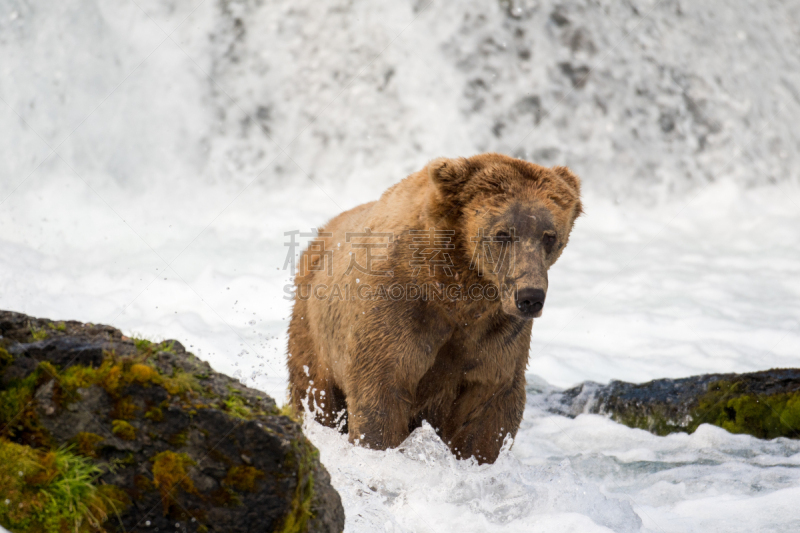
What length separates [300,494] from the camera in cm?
259

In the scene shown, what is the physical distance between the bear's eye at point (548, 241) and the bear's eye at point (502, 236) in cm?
21

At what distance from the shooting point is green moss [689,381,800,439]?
656 centimetres

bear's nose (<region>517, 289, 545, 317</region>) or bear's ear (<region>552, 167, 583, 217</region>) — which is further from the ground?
bear's ear (<region>552, 167, 583, 217</region>)

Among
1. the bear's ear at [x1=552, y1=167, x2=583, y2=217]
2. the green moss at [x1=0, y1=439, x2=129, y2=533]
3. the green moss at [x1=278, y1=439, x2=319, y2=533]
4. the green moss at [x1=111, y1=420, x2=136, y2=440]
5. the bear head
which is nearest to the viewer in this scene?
the green moss at [x1=0, y1=439, x2=129, y2=533]

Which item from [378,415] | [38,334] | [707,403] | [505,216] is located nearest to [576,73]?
[707,403]

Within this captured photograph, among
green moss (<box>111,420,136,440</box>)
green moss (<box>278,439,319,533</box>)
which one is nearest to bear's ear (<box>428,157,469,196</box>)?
green moss (<box>278,439,319,533</box>)

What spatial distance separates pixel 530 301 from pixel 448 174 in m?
0.96

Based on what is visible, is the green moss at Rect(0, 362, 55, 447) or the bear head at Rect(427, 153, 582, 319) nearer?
the green moss at Rect(0, 362, 55, 447)

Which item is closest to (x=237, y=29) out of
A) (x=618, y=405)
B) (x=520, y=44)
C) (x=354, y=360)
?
(x=520, y=44)

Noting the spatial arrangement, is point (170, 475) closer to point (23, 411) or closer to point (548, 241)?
point (23, 411)

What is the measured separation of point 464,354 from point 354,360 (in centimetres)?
69

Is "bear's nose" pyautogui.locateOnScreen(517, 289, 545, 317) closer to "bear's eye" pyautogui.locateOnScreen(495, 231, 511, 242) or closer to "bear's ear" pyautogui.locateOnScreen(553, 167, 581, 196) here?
"bear's eye" pyautogui.locateOnScreen(495, 231, 511, 242)

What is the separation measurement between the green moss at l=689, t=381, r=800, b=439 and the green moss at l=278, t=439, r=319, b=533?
5414 millimetres

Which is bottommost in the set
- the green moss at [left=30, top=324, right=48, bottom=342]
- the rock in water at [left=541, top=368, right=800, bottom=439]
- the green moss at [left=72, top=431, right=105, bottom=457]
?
the rock in water at [left=541, top=368, right=800, bottom=439]
